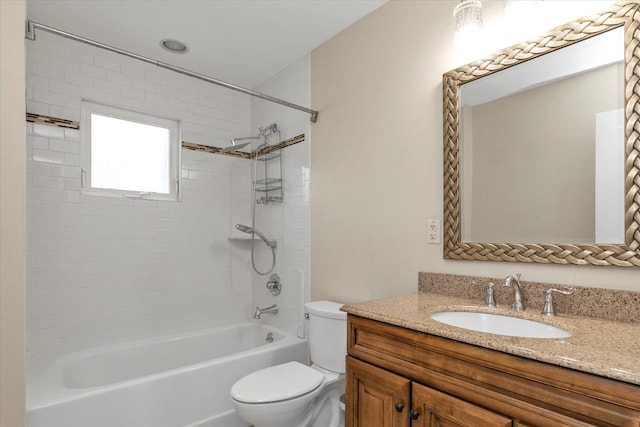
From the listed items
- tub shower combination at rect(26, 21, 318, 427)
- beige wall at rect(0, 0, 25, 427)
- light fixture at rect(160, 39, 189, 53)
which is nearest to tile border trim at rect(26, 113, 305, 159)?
tub shower combination at rect(26, 21, 318, 427)

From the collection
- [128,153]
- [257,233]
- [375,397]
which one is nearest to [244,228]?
[257,233]

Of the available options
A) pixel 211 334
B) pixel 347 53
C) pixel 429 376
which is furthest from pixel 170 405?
pixel 347 53

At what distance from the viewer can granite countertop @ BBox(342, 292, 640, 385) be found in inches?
30.5

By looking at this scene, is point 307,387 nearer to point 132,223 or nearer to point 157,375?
point 157,375

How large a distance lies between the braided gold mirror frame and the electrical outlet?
0.06 m

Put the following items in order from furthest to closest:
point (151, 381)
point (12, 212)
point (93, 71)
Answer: point (93, 71) < point (151, 381) < point (12, 212)

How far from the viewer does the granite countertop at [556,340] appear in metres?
0.78

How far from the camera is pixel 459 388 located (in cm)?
100

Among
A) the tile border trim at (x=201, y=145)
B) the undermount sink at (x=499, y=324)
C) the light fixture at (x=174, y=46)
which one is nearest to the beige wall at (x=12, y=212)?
the tile border trim at (x=201, y=145)

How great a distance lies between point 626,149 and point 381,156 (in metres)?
1.08

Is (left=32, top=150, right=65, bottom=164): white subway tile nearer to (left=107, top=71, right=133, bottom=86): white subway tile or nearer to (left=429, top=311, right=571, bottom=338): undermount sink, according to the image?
(left=107, top=71, right=133, bottom=86): white subway tile

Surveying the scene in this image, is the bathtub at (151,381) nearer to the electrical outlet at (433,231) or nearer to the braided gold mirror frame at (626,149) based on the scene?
the electrical outlet at (433,231)

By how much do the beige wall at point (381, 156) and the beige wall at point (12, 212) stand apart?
1.60 metres

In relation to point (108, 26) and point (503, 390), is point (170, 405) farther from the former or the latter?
point (108, 26)
